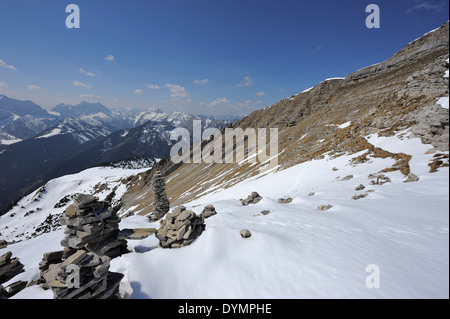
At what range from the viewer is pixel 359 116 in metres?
50.0

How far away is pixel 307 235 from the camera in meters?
10.1

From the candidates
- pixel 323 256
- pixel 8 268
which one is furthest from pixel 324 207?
pixel 8 268

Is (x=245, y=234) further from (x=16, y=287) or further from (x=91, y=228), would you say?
(x=16, y=287)

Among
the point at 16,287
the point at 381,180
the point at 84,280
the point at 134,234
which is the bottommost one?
the point at 16,287

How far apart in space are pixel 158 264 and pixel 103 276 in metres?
2.53

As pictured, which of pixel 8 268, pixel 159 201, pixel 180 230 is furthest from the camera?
pixel 159 201

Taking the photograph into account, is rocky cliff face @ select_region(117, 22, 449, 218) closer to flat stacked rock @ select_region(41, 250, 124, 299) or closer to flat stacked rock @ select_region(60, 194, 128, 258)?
flat stacked rock @ select_region(41, 250, 124, 299)

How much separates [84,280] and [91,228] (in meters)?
4.75

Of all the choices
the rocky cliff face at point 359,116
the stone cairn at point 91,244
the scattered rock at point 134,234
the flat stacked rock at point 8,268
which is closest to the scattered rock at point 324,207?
the rocky cliff face at point 359,116

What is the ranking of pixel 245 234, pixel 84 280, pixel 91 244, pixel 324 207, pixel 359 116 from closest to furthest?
1. pixel 84 280
2. pixel 245 234
3. pixel 91 244
4. pixel 324 207
5. pixel 359 116

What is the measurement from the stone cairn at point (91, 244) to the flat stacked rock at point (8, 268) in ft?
16.6

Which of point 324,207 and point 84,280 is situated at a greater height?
point 324,207

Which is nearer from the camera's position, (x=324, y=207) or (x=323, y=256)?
(x=323, y=256)

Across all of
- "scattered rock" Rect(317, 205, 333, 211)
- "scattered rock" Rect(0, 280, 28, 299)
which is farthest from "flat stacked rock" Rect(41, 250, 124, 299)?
"scattered rock" Rect(317, 205, 333, 211)
